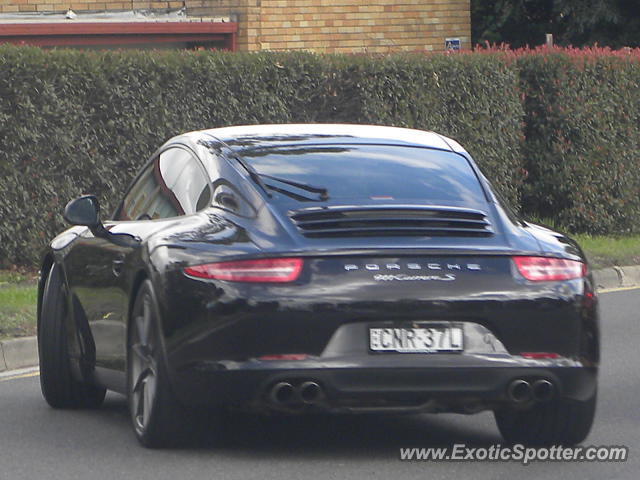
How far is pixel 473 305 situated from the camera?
661cm

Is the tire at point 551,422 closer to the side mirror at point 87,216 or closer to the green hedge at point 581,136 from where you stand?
the side mirror at point 87,216

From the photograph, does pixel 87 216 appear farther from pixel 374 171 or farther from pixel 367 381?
pixel 367 381

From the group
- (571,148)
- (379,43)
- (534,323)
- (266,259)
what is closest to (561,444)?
(534,323)

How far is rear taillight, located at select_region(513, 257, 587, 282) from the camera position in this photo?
267 inches

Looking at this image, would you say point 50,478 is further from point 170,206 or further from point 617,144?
point 617,144

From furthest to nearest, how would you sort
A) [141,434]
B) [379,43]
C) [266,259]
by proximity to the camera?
[379,43]
[141,434]
[266,259]

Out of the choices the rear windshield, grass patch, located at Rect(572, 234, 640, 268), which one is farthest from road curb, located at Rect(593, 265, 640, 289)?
the rear windshield

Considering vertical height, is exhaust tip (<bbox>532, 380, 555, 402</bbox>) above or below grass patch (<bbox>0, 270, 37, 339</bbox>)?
above

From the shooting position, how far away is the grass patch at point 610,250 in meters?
16.7

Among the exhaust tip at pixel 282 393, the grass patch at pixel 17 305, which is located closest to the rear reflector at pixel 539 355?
the exhaust tip at pixel 282 393

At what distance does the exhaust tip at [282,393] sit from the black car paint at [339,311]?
0.17 feet

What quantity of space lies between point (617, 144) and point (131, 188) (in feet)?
41.3

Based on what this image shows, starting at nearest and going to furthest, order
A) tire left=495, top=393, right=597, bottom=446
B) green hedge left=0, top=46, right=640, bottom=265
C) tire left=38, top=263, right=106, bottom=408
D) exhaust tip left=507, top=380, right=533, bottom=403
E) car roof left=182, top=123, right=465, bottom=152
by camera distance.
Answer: exhaust tip left=507, top=380, right=533, bottom=403 → tire left=495, top=393, right=597, bottom=446 → car roof left=182, top=123, right=465, bottom=152 → tire left=38, top=263, right=106, bottom=408 → green hedge left=0, top=46, right=640, bottom=265

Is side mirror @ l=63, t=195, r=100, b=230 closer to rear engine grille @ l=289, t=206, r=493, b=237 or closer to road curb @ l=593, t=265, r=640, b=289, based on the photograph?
rear engine grille @ l=289, t=206, r=493, b=237
